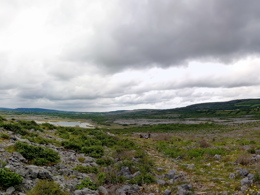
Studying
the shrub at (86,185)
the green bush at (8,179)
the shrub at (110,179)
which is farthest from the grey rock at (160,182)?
the green bush at (8,179)

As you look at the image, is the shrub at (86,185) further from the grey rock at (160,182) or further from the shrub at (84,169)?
the grey rock at (160,182)

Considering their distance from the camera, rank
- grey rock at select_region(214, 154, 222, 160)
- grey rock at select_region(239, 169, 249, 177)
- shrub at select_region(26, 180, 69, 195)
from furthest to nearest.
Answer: grey rock at select_region(214, 154, 222, 160)
grey rock at select_region(239, 169, 249, 177)
shrub at select_region(26, 180, 69, 195)

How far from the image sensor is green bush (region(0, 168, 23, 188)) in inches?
313

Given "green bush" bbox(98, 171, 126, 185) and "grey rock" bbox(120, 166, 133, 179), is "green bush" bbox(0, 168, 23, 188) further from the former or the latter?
"grey rock" bbox(120, 166, 133, 179)

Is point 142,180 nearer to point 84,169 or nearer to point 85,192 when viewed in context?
point 85,192

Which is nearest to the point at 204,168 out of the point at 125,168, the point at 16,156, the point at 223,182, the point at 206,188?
the point at 223,182

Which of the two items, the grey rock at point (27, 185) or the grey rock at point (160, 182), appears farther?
the grey rock at point (160, 182)

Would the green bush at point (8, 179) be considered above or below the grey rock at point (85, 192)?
above

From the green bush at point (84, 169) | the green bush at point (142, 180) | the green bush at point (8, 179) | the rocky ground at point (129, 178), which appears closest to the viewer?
the green bush at point (8, 179)

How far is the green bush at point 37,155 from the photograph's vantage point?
12327 millimetres

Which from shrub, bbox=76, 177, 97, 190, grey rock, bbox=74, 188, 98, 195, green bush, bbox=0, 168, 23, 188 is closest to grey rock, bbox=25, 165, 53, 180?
green bush, bbox=0, 168, 23, 188

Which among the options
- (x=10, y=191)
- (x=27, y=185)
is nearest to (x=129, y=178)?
(x=27, y=185)

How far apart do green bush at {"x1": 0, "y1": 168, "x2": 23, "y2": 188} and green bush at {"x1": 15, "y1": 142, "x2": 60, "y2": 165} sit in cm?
380

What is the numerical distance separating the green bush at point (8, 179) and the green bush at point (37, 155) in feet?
12.5
